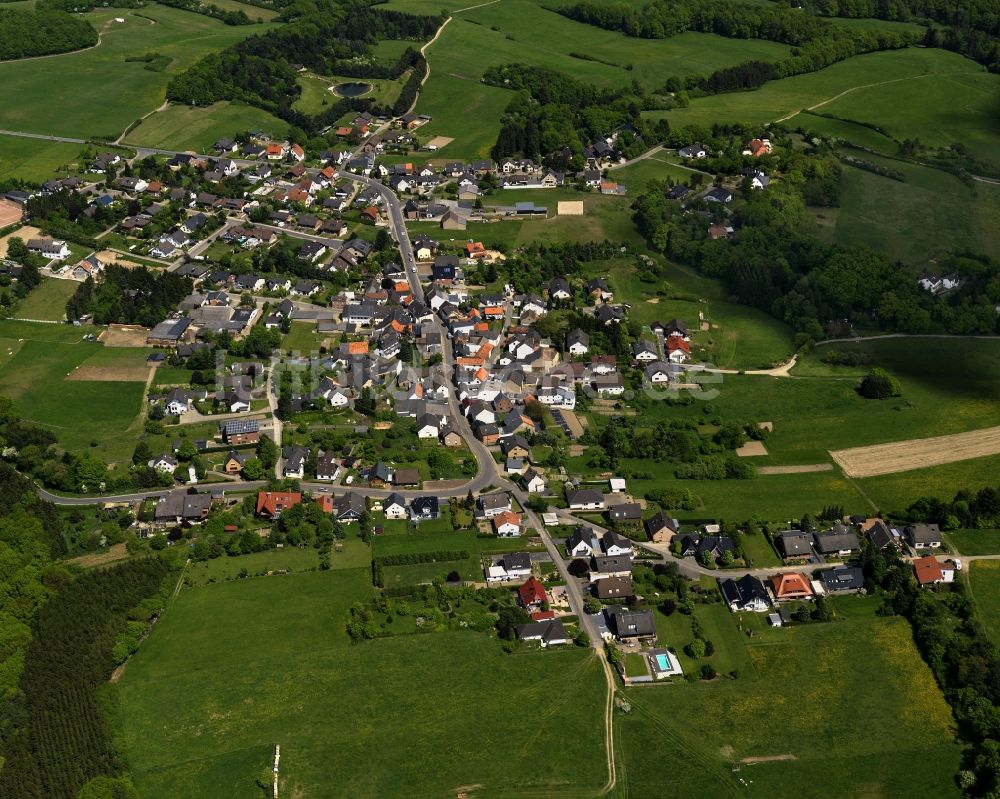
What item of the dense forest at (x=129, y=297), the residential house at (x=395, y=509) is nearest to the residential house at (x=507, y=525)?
the residential house at (x=395, y=509)

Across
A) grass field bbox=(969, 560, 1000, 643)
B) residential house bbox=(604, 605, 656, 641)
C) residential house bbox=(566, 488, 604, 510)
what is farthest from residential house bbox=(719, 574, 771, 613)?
grass field bbox=(969, 560, 1000, 643)

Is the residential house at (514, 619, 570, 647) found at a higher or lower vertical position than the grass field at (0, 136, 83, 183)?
lower

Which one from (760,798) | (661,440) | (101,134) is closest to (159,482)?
(661,440)

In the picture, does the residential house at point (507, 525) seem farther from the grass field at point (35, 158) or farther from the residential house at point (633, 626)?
the grass field at point (35, 158)

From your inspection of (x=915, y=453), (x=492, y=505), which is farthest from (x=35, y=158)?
(x=915, y=453)

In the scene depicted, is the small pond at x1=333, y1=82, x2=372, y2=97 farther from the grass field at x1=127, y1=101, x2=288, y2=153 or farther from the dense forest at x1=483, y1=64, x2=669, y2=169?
the dense forest at x1=483, y1=64, x2=669, y2=169

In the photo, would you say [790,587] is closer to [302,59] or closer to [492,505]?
[492,505]

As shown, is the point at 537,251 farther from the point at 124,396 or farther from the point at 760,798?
the point at 760,798

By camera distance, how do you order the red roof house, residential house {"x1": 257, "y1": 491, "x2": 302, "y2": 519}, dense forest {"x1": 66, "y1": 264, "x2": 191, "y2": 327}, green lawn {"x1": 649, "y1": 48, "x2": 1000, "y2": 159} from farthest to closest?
green lawn {"x1": 649, "y1": 48, "x2": 1000, "y2": 159}
dense forest {"x1": 66, "y1": 264, "x2": 191, "y2": 327}
residential house {"x1": 257, "y1": 491, "x2": 302, "y2": 519}
the red roof house
